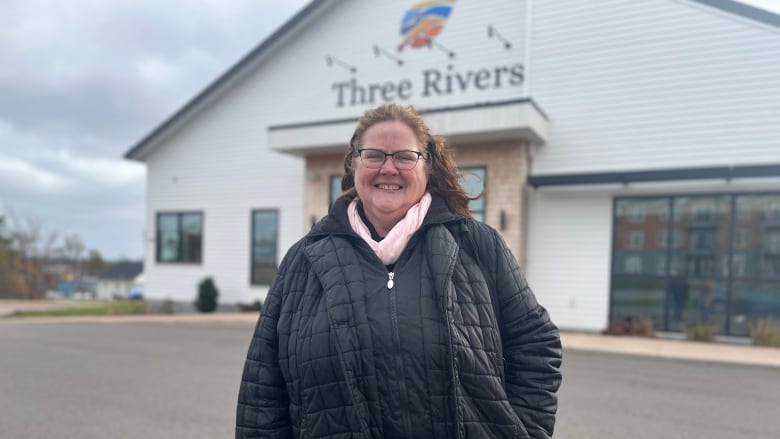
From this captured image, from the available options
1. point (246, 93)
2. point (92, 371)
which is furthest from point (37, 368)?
point (246, 93)


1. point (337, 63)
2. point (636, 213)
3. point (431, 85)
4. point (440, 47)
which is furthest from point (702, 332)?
point (337, 63)

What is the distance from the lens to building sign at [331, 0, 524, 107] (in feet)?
40.8

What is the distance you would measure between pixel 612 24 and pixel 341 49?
736 centimetres

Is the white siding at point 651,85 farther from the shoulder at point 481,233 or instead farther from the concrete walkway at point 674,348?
the shoulder at point 481,233

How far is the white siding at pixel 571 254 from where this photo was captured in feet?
36.4

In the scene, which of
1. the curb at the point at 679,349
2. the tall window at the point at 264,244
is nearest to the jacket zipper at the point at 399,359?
the curb at the point at 679,349

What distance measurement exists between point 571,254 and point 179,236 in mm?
12592

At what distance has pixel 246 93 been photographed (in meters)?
15.9

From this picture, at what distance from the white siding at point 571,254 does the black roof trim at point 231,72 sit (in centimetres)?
880

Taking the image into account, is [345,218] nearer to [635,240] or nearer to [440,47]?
[635,240]

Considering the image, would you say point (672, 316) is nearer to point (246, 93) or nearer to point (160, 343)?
point (160, 343)

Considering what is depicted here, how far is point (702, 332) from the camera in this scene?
996cm

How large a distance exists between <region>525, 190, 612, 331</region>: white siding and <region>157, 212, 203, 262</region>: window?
35.4 ft

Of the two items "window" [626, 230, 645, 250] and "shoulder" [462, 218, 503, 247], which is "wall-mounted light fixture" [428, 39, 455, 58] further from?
"shoulder" [462, 218, 503, 247]
